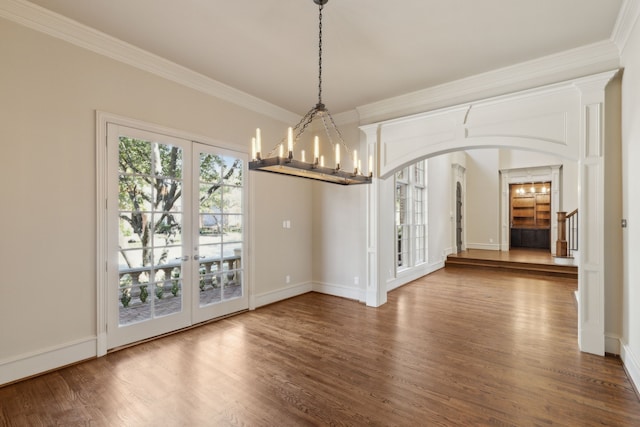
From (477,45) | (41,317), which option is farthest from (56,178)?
(477,45)

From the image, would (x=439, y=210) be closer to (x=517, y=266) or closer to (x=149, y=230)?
(x=517, y=266)

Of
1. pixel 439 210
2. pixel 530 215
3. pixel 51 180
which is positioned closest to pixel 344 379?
pixel 51 180

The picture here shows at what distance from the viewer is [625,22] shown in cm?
273

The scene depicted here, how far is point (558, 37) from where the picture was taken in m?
3.08

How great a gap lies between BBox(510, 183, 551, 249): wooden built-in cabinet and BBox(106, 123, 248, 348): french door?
37.0ft

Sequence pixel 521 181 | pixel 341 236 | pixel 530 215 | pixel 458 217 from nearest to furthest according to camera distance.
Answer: pixel 341 236 → pixel 458 217 → pixel 521 181 → pixel 530 215

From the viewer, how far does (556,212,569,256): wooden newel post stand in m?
8.04

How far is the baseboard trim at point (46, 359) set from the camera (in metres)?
2.64

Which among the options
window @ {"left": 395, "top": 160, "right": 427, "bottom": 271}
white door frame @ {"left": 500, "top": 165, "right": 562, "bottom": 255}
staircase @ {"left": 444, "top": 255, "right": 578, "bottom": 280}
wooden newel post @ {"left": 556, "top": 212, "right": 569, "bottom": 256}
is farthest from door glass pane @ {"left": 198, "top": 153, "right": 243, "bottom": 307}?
white door frame @ {"left": 500, "top": 165, "right": 562, "bottom": 255}

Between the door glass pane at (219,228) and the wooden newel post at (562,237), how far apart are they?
327 inches

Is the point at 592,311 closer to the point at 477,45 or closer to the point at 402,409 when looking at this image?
the point at 402,409

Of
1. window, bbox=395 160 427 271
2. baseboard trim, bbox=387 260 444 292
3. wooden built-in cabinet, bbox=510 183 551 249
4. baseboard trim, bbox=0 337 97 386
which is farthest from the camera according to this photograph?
wooden built-in cabinet, bbox=510 183 551 249

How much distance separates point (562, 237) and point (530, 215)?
12.7 feet

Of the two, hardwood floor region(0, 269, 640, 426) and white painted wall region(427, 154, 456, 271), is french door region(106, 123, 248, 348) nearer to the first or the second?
hardwood floor region(0, 269, 640, 426)
